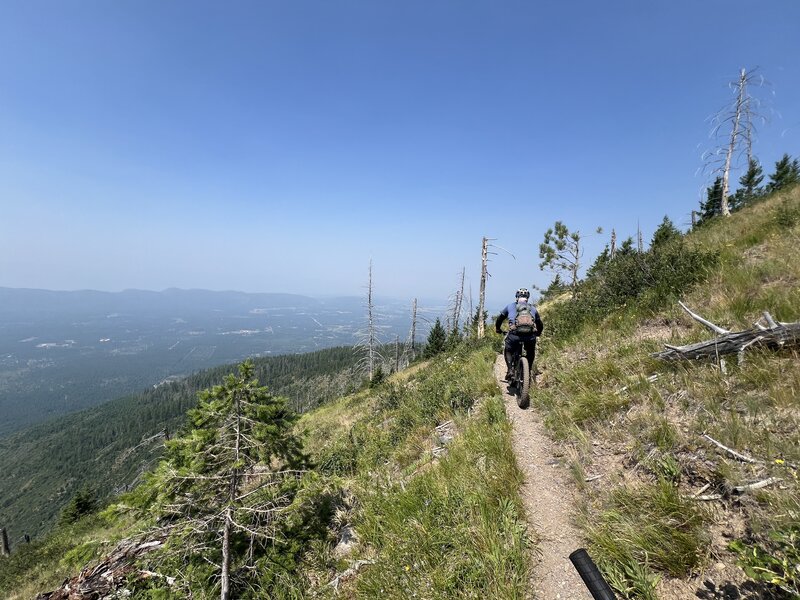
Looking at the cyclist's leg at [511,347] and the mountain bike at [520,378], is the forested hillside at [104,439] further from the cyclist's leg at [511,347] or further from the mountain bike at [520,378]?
the cyclist's leg at [511,347]

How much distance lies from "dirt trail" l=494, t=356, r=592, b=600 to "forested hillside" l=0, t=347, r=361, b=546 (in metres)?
86.2

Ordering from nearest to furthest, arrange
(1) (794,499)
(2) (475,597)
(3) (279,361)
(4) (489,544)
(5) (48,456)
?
(1) (794,499), (2) (475,597), (4) (489,544), (5) (48,456), (3) (279,361)

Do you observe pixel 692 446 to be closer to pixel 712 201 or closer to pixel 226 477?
pixel 226 477

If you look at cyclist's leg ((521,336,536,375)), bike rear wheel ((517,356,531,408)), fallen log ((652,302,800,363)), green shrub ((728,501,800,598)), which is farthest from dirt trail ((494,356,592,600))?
fallen log ((652,302,800,363))

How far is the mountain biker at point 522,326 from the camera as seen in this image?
7734 millimetres

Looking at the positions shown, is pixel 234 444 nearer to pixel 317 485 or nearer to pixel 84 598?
pixel 317 485

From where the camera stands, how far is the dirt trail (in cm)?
306

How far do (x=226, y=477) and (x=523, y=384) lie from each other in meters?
5.73

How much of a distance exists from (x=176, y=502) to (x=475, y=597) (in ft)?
13.4

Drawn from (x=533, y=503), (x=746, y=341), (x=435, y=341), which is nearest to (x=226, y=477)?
(x=533, y=503)

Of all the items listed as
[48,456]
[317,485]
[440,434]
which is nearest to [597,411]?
[440,434]

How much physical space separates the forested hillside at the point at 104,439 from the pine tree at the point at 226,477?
281ft

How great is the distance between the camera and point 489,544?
3.33 meters

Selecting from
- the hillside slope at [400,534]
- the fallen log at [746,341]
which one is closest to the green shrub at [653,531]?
the hillside slope at [400,534]
